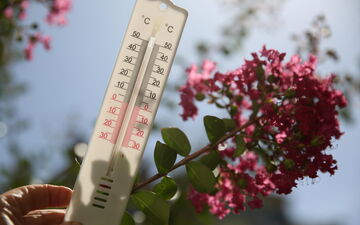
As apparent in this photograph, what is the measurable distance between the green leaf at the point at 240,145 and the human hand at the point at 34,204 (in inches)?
14.5

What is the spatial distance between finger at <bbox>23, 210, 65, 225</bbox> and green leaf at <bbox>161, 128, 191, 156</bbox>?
27 cm

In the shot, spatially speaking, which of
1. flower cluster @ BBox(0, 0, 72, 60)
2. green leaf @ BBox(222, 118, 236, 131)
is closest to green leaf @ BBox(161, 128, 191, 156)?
green leaf @ BBox(222, 118, 236, 131)

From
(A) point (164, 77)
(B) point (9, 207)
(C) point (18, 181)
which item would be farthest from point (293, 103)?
(C) point (18, 181)

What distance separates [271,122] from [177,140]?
206mm

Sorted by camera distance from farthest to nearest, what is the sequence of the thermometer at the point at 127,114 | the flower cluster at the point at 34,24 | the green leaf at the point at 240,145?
the flower cluster at the point at 34,24 < the green leaf at the point at 240,145 < the thermometer at the point at 127,114

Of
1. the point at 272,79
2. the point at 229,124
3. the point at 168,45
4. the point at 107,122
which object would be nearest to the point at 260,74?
the point at 272,79

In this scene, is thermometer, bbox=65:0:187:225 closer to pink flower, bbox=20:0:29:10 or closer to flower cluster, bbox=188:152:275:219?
flower cluster, bbox=188:152:275:219

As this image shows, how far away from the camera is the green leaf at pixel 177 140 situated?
88 centimetres

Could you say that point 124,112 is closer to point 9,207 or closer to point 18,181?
point 9,207

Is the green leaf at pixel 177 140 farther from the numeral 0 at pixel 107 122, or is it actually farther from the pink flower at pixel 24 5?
the pink flower at pixel 24 5

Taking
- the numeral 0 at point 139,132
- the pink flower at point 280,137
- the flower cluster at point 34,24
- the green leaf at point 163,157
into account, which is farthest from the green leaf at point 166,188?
the flower cluster at point 34,24

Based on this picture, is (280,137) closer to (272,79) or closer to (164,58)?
(272,79)

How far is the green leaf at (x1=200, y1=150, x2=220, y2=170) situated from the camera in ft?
2.97

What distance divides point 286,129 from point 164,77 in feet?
0.94
